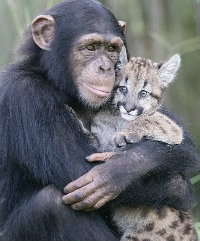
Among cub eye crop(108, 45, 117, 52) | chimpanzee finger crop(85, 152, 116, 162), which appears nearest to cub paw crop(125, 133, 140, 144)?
chimpanzee finger crop(85, 152, 116, 162)

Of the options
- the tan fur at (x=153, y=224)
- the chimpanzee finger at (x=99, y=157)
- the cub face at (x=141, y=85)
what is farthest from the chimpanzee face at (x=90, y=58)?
the tan fur at (x=153, y=224)

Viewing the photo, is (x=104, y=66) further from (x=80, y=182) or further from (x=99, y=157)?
(x=80, y=182)

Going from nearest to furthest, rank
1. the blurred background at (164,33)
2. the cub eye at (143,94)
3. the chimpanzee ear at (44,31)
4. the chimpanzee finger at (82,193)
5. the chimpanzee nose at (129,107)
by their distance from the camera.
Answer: the chimpanzee finger at (82,193) → the chimpanzee nose at (129,107) → the cub eye at (143,94) → the chimpanzee ear at (44,31) → the blurred background at (164,33)

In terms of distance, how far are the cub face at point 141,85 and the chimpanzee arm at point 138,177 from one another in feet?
1.01

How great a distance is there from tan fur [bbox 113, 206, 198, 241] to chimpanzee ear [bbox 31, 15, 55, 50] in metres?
1.49

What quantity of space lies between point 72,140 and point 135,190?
621 millimetres

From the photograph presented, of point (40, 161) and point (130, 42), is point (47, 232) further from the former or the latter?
point (130, 42)

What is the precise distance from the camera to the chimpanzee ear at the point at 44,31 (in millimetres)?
6160

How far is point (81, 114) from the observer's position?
6246 millimetres

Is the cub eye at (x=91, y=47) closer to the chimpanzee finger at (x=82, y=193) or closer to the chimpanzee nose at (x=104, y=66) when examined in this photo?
the chimpanzee nose at (x=104, y=66)

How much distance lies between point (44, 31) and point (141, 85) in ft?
3.05

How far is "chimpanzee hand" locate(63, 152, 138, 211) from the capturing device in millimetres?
5578

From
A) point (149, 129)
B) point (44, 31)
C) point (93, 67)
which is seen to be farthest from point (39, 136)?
point (44, 31)

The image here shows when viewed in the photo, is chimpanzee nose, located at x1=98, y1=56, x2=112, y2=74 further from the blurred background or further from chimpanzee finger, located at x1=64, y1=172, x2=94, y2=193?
the blurred background
